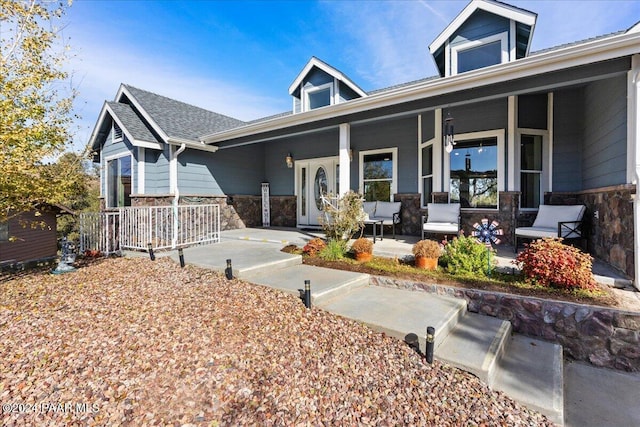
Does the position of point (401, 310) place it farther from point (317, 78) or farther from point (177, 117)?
point (177, 117)

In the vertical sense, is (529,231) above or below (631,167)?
below

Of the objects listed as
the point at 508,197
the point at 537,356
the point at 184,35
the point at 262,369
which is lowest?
the point at 537,356

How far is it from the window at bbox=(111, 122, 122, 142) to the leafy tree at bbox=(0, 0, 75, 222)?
4262 mm

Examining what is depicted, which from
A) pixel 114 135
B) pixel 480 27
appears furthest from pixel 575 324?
pixel 114 135

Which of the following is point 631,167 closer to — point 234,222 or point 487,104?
point 487,104

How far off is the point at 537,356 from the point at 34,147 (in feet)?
23.7

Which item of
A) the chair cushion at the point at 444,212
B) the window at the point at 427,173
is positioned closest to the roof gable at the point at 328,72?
the window at the point at 427,173

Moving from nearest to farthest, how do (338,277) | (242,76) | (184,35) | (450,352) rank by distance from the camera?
(450,352)
(338,277)
(184,35)
(242,76)

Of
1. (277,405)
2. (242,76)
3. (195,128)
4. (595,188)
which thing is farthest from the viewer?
(242,76)

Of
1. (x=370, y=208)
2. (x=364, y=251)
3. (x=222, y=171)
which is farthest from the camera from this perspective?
(x=222, y=171)

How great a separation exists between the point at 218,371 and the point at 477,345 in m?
2.37

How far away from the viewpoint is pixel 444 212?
6.20m

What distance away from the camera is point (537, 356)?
9.42ft

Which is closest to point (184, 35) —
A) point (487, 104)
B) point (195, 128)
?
point (195, 128)
